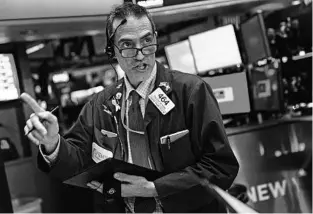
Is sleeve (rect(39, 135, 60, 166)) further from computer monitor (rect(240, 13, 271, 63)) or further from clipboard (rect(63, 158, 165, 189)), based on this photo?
computer monitor (rect(240, 13, 271, 63))

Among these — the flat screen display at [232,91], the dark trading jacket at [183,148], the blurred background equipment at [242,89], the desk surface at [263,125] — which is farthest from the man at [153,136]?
the desk surface at [263,125]

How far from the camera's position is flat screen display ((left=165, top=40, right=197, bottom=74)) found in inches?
142

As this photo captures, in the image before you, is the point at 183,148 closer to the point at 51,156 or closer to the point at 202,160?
the point at 202,160

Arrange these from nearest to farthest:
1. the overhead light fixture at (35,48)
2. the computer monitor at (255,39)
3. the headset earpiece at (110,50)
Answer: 1. the headset earpiece at (110,50)
2. the computer monitor at (255,39)
3. the overhead light fixture at (35,48)

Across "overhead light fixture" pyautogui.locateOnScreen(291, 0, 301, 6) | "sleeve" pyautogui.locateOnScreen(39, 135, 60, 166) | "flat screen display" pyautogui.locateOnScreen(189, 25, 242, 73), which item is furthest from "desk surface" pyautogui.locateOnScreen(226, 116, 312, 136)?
"sleeve" pyautogui.locateOnScreen(39, 135, 60, 166)

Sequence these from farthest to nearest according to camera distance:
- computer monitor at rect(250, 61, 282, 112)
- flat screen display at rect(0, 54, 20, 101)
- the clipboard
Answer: computer monitor at rect(250, 61, 282, 112) < flat screen display at rect(0, 54, 20, 101) < the clipboard

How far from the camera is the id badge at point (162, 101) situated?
5.71 feet

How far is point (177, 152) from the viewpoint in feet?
5.72

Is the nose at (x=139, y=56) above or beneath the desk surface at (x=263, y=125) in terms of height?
above

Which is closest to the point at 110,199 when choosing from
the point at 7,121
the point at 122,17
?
the point at 122,17

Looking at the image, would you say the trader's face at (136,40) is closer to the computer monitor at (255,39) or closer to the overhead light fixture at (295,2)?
the computer monitor at (255,39)

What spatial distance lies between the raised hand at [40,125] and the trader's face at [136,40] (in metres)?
0.40

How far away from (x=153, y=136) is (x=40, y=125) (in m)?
0.51

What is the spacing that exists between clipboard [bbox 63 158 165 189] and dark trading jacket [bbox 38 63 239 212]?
51 mm
